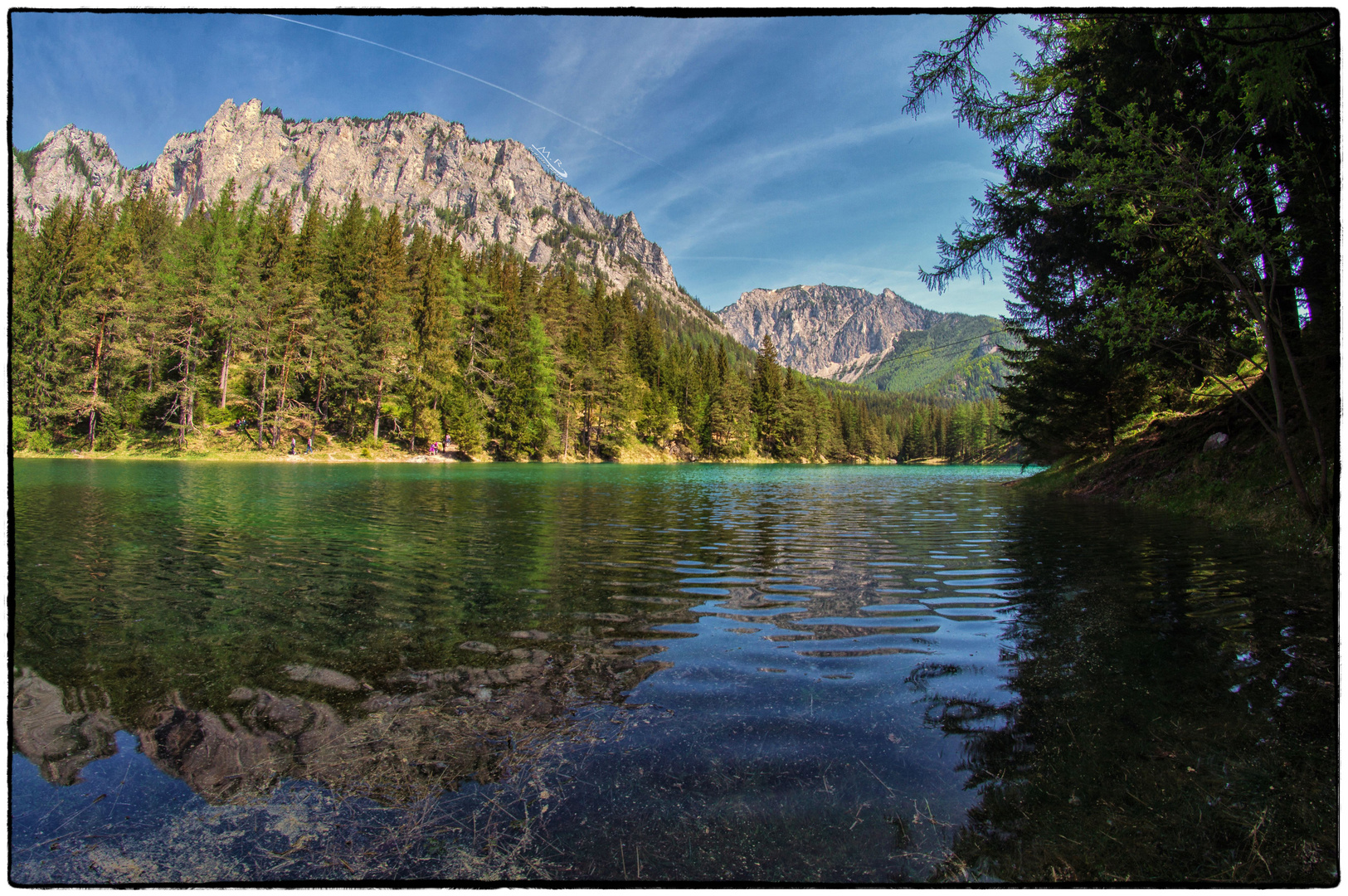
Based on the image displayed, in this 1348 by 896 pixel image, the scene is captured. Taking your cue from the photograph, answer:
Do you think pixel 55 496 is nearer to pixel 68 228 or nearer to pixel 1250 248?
pixel 1250 248

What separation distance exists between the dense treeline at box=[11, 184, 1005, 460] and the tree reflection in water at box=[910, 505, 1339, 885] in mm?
34936

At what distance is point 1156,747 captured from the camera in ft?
9.66

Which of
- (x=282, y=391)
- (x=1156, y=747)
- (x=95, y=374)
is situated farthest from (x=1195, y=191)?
(x=95, y=374)

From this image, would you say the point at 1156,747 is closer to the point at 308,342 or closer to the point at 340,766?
the point at 340,766

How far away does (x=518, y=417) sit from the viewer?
57.8 metres

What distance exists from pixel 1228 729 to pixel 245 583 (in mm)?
8548

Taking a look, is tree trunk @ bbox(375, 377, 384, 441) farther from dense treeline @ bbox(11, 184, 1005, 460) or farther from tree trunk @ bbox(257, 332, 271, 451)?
tree trunk @ bbox(257, 332, 271, 451)

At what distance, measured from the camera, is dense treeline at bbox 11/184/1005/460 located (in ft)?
135

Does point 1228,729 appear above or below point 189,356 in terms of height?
below

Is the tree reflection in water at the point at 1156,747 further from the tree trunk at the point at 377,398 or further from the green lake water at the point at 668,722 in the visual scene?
the tree trunk at the point at 377,398

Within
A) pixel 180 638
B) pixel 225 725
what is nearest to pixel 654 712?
pixel 225 725

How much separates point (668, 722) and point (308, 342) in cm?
5211

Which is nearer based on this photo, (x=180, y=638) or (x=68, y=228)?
(x=180, y=638)

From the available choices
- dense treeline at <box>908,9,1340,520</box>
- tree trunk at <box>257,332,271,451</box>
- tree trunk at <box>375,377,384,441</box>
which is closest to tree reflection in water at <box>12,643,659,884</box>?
dense treeline at <box>908,9,1340,520</box>
